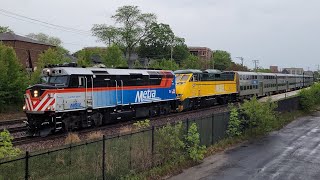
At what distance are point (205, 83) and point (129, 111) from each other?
452 inches

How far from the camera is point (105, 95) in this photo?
21.3 m

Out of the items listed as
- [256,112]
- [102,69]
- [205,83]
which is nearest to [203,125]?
[256,112]

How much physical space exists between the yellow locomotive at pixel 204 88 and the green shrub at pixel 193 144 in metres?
14.6

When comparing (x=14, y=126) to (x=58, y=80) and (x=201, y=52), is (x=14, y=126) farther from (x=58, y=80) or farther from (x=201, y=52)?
(x=201, y=52)

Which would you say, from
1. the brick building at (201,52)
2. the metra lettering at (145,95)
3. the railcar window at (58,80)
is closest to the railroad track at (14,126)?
the railcar window at (58,80)

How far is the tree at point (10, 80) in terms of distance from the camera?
96.6 feet

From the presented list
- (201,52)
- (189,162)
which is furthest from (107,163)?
(201,52)

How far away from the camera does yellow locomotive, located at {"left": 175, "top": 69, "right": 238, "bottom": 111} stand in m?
30.0

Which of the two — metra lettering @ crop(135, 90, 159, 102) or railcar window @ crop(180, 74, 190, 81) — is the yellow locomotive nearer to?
railcar window @ crop(180, 74, 190, 81)

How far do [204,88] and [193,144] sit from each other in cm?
1825

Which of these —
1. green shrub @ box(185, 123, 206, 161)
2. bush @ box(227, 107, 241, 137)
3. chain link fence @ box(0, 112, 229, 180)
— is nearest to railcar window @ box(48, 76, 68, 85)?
chain link fence @ box(0, 112, 229, 180)

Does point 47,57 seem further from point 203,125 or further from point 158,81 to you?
point 203,125

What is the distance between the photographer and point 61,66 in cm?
1978

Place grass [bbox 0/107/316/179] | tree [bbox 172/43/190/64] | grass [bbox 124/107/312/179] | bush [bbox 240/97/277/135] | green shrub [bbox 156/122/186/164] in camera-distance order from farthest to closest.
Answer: tree [bbox 172/43/190/64] < bush [bbox 240/97/277/135] < green shrub [bbox 156/122/186/164] < grass [bbox 124/107/312/179] < grass [bbox 0/107/316/179]
